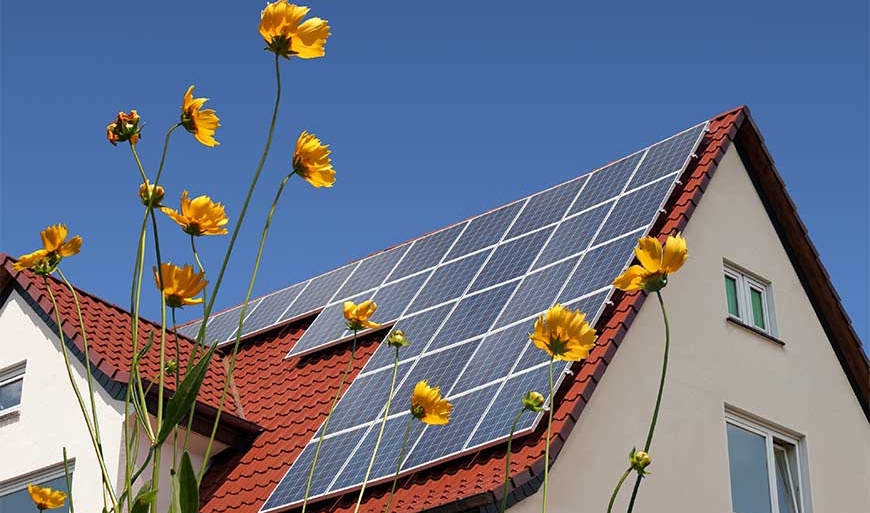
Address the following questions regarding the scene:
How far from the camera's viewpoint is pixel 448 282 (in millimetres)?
12664

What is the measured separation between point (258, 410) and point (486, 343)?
10.6 ft

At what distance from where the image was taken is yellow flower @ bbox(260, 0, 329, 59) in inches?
108

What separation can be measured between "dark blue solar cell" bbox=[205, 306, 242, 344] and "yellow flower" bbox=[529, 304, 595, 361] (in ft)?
42.5

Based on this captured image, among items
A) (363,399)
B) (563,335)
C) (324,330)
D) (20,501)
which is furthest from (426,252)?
(563,335)

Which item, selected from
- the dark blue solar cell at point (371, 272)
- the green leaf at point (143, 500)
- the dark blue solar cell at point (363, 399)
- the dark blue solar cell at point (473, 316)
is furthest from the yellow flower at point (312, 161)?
the dark blue solar cell at point (371, 272)

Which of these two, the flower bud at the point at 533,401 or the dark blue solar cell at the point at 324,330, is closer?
the flower bud at the point at 533,401

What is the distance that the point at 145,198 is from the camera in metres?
2.85

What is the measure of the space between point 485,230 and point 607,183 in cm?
155

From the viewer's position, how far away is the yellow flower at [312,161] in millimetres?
2859

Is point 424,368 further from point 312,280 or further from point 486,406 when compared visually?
point 312,280

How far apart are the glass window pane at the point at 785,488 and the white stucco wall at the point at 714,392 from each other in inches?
7.6

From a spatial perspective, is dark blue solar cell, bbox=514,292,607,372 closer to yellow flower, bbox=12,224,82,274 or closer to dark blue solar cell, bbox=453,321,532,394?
dark blue solar cell, bbox=453,321,532,394

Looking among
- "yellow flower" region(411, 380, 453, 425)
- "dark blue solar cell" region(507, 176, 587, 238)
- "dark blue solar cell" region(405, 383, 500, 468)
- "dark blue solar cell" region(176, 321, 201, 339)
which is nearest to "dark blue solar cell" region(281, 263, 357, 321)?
"dark blue solar cell" region(176, 321, 201, 339)

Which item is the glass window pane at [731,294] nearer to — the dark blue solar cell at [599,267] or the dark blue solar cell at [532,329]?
the dark blue solar cell at [599,267]
